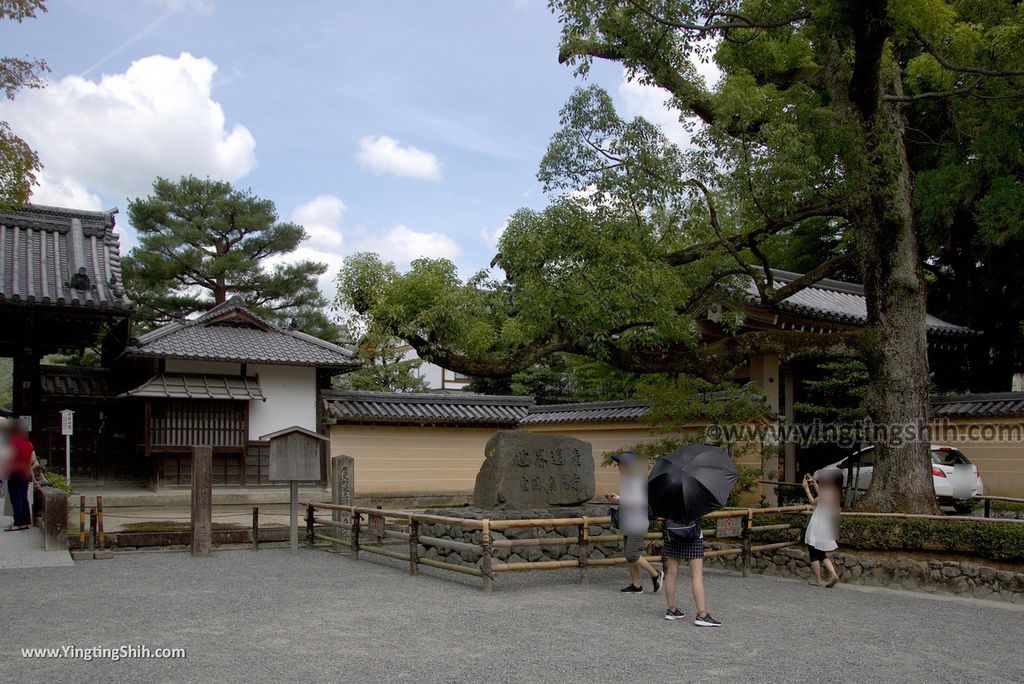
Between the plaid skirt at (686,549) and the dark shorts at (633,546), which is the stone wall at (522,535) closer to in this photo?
the dark shorts at (633,546)

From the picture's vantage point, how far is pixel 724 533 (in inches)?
436

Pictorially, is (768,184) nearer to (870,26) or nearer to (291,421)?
(870,26)

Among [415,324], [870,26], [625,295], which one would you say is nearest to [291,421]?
[415,324]

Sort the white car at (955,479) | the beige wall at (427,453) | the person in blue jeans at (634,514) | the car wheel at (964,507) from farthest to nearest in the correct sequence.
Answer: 1. the beige wall at (427,453)
2. the white car at (955,479)
3. the car wheel at (964,507)
4. the person in blue jeans at (634,514)

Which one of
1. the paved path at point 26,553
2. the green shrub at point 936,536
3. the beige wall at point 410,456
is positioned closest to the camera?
the green shrub at point 936,536

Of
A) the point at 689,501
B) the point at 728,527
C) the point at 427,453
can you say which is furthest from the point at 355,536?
the point at 427,453

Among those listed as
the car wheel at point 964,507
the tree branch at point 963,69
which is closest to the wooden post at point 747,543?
the tree branch at point 963,69

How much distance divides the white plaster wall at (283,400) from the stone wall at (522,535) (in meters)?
9.92

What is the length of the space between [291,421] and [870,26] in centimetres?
1623

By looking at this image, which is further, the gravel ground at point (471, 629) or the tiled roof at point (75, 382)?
the tiled roof at point (75, 382)

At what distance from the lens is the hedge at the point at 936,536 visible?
970 centimetres

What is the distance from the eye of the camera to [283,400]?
21281 mm

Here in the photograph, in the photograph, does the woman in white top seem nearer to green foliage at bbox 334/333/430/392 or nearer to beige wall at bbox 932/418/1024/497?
beige wall at bbox 932/418/1024/497

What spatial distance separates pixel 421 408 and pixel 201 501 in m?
9.41
